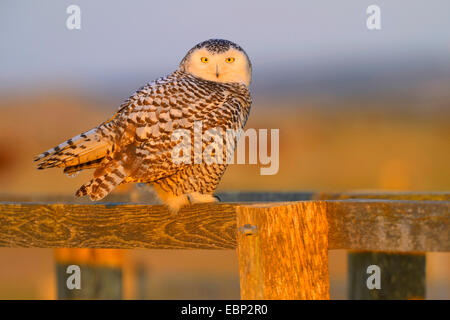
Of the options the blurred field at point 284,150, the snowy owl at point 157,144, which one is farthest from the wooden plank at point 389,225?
the blurred field at point 284,150

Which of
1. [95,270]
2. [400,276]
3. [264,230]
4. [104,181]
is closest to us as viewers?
[264,230]

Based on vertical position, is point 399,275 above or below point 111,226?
below

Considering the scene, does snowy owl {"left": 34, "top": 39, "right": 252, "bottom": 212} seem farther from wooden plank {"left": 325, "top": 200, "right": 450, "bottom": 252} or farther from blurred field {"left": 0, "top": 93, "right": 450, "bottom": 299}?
blurred field {"left": 0, "top": 93, "right": 450, "bottom": 299}

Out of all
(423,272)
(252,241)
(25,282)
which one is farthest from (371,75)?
(252,241)

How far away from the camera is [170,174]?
155 inches

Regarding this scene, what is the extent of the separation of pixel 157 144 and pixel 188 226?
0.85 meters

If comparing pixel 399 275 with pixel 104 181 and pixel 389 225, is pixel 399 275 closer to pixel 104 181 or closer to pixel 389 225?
pixel 389 225

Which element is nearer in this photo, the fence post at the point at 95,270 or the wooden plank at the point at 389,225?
the wooden plank at the point at 389,225

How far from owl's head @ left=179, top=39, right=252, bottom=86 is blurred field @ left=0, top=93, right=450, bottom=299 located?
45.7 ft

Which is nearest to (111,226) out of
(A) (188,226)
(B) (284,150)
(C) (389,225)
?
(A) (188,226)

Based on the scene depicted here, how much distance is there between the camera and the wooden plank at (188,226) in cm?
268

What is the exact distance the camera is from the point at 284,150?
104ft

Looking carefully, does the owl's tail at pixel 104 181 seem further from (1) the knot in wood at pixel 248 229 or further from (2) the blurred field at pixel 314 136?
(2) the blurred field at pixel 314 136
